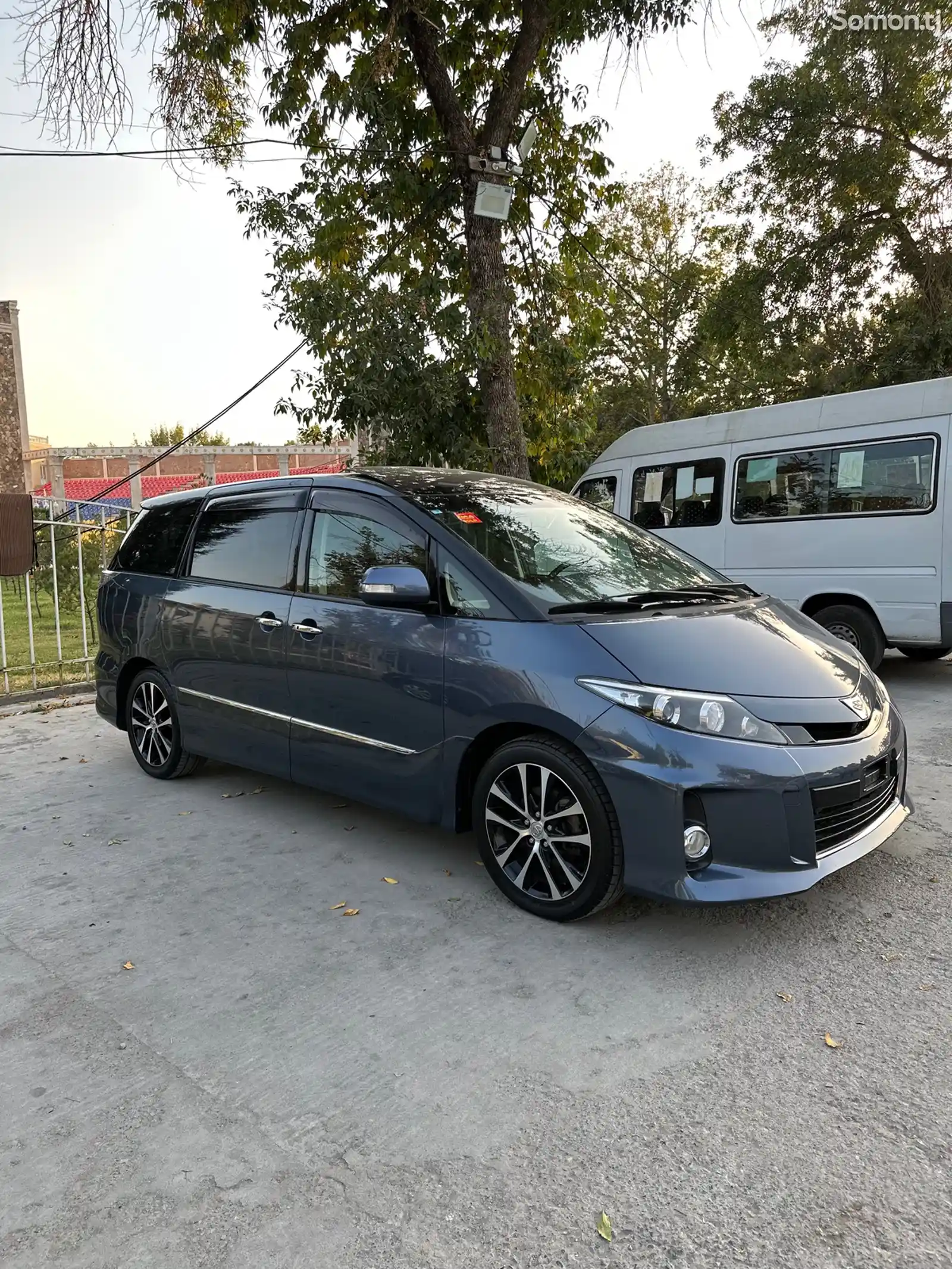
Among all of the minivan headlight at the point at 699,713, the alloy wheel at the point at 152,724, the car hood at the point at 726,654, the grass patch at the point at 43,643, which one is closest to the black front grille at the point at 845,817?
the minivan headlight at the point at 699,713

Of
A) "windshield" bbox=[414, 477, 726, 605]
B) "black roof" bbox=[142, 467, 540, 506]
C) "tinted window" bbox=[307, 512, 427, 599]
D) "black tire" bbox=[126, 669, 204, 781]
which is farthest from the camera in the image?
"black tire" bbox=[126, 669, 204, 781]

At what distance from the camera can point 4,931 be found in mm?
3426

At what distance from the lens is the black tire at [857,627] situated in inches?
311

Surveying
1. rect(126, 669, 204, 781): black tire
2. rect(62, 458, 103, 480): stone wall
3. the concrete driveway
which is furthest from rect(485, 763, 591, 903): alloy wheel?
rect(62, 458, 103, 480): stone wall

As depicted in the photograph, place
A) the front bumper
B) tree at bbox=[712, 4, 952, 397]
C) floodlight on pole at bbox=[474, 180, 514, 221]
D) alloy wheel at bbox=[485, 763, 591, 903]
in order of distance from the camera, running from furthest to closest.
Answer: tree at bbox=[712, 4, 952, 397], floodlight on pole at bbox=[474, 180, 514, 221], alloy wheel at bbox=[485, 763, 591, 903], the front bumper

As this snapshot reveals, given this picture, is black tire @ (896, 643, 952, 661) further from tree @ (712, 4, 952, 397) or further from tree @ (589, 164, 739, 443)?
tree @ (589, 164, 739, 443)

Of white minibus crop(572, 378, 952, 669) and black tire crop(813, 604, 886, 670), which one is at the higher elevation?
white minibus crop(572, 378, 952, 669)

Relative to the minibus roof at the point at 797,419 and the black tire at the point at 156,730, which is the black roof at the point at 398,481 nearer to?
the black tire at the point at 156,730

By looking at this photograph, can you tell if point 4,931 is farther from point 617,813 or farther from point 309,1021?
point 617,813

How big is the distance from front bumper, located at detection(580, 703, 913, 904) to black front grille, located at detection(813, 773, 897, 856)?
0.04ft

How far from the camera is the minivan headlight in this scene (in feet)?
9.83

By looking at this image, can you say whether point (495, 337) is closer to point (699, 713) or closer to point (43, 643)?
point (699, 713)

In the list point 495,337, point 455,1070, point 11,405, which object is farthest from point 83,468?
point 455,1070

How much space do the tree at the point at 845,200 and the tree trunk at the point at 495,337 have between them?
7562 millimetres
